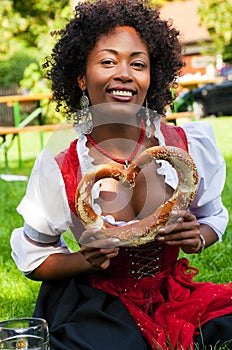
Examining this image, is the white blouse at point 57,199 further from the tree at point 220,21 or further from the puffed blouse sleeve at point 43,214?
the tree at point 220,21

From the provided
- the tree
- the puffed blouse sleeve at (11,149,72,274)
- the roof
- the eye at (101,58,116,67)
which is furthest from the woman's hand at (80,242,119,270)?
the roof

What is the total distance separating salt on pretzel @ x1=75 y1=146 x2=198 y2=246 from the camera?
7.37ft

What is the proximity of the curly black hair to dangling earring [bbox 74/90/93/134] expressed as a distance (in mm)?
110

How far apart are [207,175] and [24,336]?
40.6 inches

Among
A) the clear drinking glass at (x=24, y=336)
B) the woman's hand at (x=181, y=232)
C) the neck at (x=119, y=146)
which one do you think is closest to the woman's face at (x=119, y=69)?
the neck at (x=119, y=146)

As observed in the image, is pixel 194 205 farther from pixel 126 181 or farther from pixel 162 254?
pixel 126 181

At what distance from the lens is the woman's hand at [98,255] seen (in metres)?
2.22

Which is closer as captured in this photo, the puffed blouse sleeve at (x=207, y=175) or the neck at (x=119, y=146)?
the neck at (x=119, y=146)

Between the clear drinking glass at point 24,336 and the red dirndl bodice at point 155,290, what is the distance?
1.66 ft

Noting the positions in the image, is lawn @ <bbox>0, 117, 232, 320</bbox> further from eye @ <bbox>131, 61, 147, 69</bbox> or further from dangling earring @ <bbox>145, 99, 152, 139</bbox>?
eye @ <bbox>131, 61, 147, 69</bbox>

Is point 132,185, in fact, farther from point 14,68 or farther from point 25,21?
point 25,21

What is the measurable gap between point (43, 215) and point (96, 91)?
48cm

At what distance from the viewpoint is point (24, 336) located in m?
2.01

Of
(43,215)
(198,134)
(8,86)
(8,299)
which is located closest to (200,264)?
(8,299)
